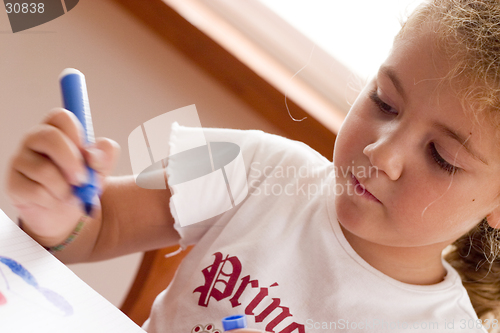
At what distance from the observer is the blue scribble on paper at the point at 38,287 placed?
0.24 metres

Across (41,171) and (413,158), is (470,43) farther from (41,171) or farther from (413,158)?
(41,171)

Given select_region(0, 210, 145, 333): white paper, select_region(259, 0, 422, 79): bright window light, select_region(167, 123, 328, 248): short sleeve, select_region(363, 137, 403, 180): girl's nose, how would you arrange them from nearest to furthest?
1. select_region(0, 210, 145, 333): white paper
2. select_region(363, 137, 403, 180): girl's nose
3. select_region(167, 123, 328, 248): short sleeve
4. select_region(259, 0, 422, 79): bright window light

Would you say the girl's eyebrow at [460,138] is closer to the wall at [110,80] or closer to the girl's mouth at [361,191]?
the girl's mouth at [361,191]

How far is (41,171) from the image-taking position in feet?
0.87

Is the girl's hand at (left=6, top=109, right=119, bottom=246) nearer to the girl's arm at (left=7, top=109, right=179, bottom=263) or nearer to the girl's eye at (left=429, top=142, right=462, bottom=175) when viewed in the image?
the girl's arm at (left=7, top=109, right=179, bottom=263)

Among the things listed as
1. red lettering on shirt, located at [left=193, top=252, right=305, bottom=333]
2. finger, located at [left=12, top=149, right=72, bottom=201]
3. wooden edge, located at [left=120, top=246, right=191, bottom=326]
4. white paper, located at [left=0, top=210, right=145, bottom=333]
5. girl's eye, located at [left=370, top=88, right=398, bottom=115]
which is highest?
girl's eye, located at [left=370, top=88, right=398, bottom=115]

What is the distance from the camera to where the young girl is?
0.32 meters

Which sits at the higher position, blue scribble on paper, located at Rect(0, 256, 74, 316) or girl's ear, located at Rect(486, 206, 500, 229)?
girl's ear, located at Rect(486, 206, 500, 229)

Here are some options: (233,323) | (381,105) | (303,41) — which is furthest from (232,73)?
(233,323)

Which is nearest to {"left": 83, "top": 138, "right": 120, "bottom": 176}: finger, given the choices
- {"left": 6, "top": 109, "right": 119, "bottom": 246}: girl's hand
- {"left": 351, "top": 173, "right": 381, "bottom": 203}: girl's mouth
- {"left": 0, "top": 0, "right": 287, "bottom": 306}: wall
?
{"left": 6, "top": 109, "right": 119, "bottom": 246}: girl's hand

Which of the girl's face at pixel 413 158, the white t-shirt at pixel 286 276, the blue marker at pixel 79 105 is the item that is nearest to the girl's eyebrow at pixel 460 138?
the girl's face at pixel 413 158

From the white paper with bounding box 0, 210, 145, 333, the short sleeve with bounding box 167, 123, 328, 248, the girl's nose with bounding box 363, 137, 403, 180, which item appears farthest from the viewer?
the short sleeve with bounding box 167, 123, 328, 248

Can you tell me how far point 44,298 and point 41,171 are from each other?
81mm

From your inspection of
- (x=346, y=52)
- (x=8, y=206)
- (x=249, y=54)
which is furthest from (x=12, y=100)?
(x=346, y=52)
